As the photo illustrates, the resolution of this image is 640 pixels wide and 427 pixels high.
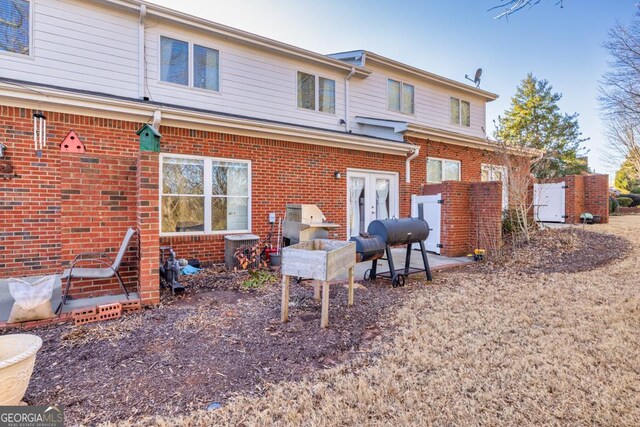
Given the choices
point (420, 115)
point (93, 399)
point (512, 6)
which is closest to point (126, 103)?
point (93, 399)

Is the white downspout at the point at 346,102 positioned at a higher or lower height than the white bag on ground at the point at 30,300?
higher

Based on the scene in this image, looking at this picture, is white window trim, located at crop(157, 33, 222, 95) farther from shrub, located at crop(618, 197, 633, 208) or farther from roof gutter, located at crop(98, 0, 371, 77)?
shrub, located at crop(618, 197, 633, 208)

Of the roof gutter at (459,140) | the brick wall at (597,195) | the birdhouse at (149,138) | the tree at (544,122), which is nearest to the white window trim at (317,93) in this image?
the roof gutter at (459,140)

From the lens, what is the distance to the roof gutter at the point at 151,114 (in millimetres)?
5816

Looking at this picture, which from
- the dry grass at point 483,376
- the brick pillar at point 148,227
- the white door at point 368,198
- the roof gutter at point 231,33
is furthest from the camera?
the white door at point 368,198

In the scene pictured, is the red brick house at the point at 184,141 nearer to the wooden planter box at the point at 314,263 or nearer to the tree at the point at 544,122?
the wooden planter box at the point at 314,263

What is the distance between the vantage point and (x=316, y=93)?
10586 millimetres

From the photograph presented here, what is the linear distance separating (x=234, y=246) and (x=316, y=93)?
5.83 metres

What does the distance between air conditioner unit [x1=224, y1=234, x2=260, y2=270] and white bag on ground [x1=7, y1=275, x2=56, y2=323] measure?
11.2 ft

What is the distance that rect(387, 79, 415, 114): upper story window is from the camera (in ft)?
39.8

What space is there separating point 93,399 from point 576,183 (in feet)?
51.4

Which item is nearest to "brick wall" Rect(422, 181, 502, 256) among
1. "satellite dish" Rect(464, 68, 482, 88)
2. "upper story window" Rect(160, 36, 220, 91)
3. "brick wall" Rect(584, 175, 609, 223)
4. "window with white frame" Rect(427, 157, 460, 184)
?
"window with white frame" Rect(427, 157, 460, 184)

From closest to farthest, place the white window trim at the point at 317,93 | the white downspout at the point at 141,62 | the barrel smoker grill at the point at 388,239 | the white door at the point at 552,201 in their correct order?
the barrel smoker grill at the point at 388,239 → the white downspout at the point at 141,62 → the white window trim at the point at 317,93 → the white door at the point at 552,201

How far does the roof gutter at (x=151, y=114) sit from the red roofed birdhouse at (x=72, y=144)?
0.46m
